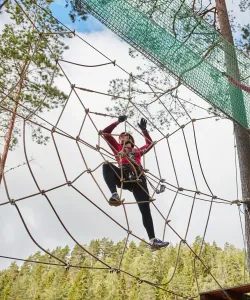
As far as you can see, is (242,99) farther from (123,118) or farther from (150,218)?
(150,218)

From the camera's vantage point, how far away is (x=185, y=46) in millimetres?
2652

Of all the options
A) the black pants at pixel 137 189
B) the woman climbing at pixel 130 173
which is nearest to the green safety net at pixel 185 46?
the woman climbing at pixel 130 173

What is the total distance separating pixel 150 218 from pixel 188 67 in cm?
108

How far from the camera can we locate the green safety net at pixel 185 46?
245 centimetres

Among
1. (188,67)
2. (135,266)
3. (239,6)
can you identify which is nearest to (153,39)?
(188,67)

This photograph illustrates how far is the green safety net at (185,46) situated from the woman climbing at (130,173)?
24.0 inches

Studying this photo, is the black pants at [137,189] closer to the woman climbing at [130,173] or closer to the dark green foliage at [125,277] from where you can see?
the woman climbing at [130,173]

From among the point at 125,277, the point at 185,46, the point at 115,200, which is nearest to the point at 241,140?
the point at 185,46

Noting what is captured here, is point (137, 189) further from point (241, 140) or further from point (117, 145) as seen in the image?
point (241, 140)

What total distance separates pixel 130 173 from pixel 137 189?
0.43ft

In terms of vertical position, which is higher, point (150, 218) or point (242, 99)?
point (242, 99)

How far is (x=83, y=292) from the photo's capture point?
104 feet

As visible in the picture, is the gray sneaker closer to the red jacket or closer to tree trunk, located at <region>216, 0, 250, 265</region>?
the red jacket

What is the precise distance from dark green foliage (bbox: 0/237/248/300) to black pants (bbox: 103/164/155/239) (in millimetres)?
26663
